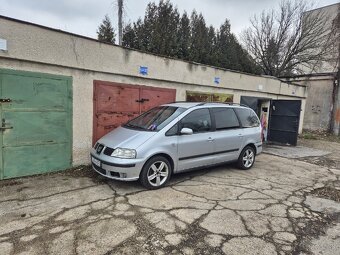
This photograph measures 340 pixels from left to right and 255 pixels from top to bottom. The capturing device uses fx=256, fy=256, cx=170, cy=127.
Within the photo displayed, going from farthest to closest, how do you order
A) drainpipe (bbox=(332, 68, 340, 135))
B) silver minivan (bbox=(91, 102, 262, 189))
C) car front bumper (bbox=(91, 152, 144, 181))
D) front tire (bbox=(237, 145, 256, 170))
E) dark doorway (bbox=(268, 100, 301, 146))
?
drainpipe (bbox=(332, 68, 340, 135))
dark doorway (bbox=(268, 100, 301, 146))
front tire (bbox=(237, 145, 256, 170))
silver minivan (bbox=(91, 102, 262, 189))
car front bumper (bbox=(91, 152, 144, 181))

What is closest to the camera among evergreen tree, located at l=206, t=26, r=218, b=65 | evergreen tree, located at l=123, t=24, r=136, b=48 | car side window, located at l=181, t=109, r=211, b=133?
car side window, located at l=181, t=109, r=211, b=133

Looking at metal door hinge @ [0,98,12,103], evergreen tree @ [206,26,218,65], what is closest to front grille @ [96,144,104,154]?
metal door hinge @ [0,98,12,103]

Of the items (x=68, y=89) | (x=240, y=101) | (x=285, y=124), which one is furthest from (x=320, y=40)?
(x=68, y=89)

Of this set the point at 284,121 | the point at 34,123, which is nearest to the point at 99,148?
the point at 34,123

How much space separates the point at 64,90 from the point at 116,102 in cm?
141

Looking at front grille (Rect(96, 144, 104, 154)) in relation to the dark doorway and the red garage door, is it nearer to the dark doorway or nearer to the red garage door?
the red garage door

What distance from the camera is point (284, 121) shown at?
1174 cm

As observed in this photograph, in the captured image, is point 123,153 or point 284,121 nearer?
point 123,153

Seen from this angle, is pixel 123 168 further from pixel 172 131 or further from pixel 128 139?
pixel 172 131

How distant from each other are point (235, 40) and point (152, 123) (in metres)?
23.3

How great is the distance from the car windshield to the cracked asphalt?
4.13ft

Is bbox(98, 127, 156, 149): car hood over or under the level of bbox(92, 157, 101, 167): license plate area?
over

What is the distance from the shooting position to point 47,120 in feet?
18.9

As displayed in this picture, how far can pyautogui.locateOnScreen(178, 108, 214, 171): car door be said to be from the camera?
5387mm
